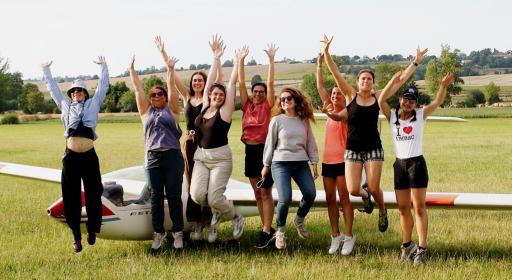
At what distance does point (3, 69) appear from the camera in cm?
14725

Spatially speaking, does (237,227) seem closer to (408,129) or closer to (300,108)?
(300,108)

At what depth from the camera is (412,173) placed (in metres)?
7.89

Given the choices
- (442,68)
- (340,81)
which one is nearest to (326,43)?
(340,81)

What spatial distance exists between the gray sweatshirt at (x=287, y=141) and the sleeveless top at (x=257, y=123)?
306 millimetres

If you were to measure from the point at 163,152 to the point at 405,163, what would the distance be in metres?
3.04

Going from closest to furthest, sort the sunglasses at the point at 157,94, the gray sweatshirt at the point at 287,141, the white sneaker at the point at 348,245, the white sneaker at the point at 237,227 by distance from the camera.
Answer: the gray sweatshirt at the point at 287,141 → the sunglasses at the point at 157,94 → the white sneaker at the point at 348,245 → the white sneaker at the point at 237,227

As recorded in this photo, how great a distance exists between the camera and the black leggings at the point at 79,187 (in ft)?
26.5

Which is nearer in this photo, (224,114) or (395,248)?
(224,114)

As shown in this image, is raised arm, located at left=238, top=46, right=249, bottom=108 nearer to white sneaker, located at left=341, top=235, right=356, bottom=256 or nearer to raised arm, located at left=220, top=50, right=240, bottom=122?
raised arm, located at left=220, top=50, right=240, bottom=122

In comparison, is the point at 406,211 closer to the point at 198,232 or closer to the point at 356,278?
the point at 356,278

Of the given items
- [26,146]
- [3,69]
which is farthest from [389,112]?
[3,69]

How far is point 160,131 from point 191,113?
2.06 feet

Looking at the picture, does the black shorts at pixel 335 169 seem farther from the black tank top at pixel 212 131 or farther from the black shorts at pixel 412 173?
the black tank top at pixel 212 131

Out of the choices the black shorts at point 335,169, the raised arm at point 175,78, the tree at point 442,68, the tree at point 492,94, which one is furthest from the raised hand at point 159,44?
the tree at point 442,68
